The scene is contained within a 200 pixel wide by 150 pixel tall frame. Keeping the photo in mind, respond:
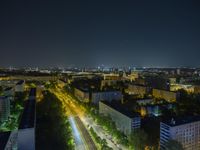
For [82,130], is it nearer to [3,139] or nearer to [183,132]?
[3,139]

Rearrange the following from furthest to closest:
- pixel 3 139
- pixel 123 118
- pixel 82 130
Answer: pixel 82 130, pixel 123 118, pixel 3 139

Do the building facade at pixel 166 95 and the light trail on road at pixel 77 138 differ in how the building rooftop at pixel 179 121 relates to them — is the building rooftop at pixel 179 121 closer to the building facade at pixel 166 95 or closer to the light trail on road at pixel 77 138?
the light trail on road at pixel 77 138

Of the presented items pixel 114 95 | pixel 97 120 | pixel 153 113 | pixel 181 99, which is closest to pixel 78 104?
pixel 114 95

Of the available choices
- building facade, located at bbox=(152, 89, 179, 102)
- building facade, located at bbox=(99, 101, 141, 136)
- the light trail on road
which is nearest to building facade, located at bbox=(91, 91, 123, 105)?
building facade, located at bbox=(152, 89, 179, 102)

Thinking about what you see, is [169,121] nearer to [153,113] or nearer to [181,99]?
[153,113]

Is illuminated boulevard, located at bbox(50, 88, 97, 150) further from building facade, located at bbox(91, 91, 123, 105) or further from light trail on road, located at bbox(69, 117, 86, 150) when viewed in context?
building facade, located at bbox(91, 91, 123, 105)

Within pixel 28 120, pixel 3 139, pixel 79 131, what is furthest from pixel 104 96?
pixel 3 139

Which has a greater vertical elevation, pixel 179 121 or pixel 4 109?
pixel 179 121

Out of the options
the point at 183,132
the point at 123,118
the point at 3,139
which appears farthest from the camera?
the point at 123,118

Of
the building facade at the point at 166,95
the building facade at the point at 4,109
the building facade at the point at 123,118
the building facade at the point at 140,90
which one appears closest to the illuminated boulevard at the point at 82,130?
the building facade at the point at 123,118
